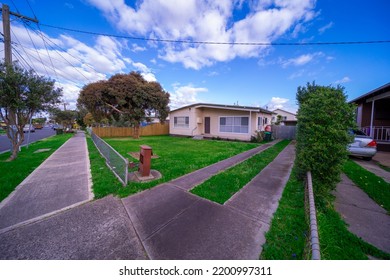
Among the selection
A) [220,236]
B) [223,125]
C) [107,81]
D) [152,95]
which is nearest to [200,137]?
[223,125]

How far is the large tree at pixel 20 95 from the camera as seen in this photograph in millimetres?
6488

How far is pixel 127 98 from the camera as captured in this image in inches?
671

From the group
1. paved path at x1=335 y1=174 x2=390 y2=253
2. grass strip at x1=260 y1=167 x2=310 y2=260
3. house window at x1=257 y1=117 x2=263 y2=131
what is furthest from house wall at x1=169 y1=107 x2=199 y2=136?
grass strip at x1=260 y1=167 x2=310 y2=260

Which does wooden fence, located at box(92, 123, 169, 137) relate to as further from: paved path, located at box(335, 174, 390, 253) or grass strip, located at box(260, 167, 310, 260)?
paved path, located at box(335, 174, 390, 253)

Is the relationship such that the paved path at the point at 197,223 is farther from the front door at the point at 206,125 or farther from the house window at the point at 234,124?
the front door at the point at 206,125

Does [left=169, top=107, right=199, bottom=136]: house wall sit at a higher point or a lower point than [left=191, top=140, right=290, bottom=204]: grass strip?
higher

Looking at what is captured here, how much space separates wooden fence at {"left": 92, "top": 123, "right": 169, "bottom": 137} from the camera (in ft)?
69.9

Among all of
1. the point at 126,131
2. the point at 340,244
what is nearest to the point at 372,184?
the point at 340,244

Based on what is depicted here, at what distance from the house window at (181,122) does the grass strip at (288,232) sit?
16.4 metres

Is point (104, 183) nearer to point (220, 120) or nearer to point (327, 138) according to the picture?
point (327, 138)

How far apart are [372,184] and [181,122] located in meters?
17.7

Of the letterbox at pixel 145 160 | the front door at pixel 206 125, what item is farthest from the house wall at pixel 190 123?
the letterbox at pixel 145 160

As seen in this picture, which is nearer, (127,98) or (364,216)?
(364,216)

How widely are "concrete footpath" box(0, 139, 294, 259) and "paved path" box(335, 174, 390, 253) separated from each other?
1.27 metres
